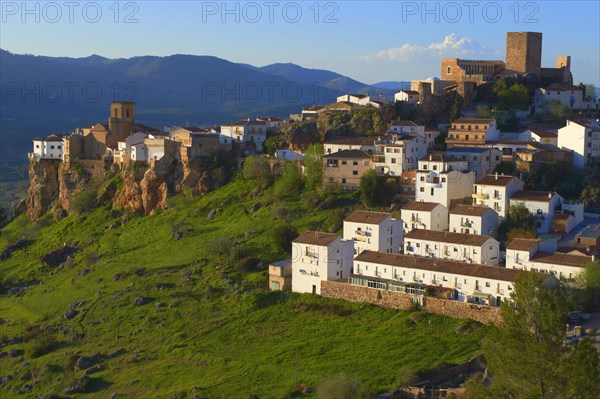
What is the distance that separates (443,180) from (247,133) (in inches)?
726

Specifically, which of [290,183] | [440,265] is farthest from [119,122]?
[440,265]

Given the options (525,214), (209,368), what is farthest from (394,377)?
(525,214)

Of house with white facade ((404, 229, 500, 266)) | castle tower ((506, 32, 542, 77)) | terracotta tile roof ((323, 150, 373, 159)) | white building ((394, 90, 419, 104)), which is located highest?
castle tower ((506, 32, 542, 77))

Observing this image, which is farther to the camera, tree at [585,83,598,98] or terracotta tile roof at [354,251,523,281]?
tree at [585,83,598,98]

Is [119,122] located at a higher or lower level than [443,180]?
higher

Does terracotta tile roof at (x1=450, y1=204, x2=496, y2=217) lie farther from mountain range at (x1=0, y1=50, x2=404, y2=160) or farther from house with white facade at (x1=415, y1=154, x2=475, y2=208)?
mountain range at (x1=0, y1=50, x2=404, y2=160)

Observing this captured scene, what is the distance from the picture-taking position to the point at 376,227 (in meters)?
41.5

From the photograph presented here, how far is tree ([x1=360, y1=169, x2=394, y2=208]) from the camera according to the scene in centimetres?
4672

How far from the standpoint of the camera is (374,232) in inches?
1639

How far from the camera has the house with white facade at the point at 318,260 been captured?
4009 centimetres

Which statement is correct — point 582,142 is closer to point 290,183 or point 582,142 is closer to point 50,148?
point 290,183

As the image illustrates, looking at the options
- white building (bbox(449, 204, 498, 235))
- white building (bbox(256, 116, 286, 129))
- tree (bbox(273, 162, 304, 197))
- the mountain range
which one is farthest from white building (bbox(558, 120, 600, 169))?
the mountain range

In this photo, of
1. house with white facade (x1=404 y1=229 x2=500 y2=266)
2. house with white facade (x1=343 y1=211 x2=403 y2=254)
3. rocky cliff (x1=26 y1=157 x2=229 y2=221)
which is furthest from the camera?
rocky cliff (x1=26 y1=157 x2=229 y2=221)

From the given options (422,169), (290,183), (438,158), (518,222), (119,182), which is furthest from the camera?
(119,182)
